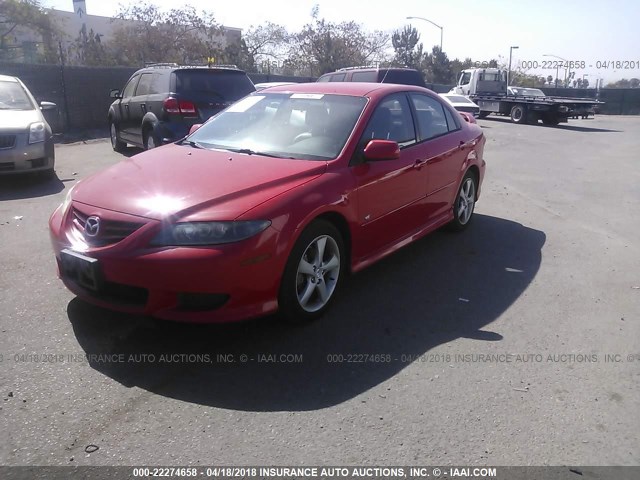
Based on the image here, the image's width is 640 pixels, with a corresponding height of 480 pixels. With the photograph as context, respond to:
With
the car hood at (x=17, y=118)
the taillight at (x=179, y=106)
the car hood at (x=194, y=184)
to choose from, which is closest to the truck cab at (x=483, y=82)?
the taillight at (x=179, y=106)

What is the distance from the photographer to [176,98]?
31.4 ft

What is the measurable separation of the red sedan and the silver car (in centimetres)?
446

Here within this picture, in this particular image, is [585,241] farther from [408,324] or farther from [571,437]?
[571,437]

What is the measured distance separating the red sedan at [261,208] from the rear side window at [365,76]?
974cm

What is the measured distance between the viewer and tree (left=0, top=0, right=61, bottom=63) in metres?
30.5

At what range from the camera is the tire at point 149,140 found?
996 cm

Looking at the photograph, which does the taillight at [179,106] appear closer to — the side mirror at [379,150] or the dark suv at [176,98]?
the dark suv at [176,98]

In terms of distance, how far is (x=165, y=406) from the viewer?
312cm

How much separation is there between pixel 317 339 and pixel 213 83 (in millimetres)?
7292

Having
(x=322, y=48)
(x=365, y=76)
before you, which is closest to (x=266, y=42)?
(x=322, y=48)

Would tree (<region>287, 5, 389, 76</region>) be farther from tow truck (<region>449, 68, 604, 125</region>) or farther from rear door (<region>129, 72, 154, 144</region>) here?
rear door (<region>129, 72, 154, 144</region>)

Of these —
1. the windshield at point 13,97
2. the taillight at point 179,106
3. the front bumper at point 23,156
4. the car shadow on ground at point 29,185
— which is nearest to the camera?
the car shadow on ground at point 29,185

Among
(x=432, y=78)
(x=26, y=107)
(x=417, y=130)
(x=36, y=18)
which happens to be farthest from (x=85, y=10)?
(x=417, y=130)

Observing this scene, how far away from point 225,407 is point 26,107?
8.29 meters
